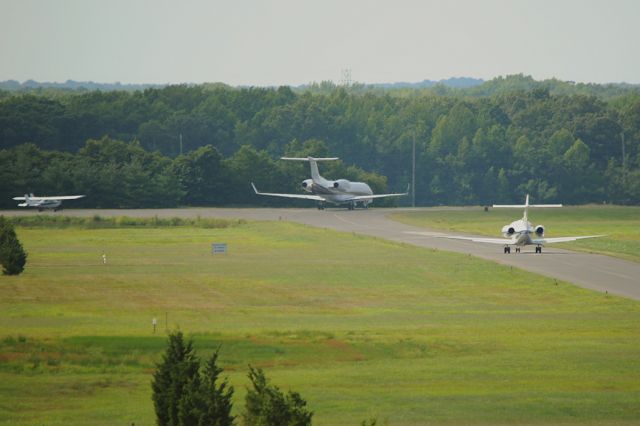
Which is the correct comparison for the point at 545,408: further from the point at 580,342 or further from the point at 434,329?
the point at 434,329

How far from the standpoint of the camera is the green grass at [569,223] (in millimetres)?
80125

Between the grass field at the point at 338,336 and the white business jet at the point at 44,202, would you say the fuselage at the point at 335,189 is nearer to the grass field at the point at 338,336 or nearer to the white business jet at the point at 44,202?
the white business jet at the point at 44,202

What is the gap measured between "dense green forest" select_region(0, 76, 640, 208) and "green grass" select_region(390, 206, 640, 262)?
88.4 feet

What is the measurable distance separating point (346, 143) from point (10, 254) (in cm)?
13012

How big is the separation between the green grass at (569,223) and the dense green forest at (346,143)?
2696 centimetres

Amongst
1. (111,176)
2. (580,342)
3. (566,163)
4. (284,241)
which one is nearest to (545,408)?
(580,342)

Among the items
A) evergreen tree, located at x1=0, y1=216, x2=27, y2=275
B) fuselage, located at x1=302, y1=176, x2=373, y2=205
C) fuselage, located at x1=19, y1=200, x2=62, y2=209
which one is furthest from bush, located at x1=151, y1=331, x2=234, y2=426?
fuselage, located at x1=19, y1=200, x2=62, y2=209

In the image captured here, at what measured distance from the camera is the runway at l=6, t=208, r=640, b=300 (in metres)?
60.5

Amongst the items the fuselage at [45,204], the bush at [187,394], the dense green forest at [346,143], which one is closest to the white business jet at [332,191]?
the dense green forest at [346,143]

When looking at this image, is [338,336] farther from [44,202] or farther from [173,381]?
[44,202]

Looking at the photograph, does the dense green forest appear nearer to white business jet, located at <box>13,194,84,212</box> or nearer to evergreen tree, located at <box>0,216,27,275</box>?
white business jet, located at <box>13,194,84,212</box>

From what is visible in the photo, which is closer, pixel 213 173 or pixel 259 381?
pixel 259 381

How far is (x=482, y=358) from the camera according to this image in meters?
38.8

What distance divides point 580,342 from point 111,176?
89.5 metres
